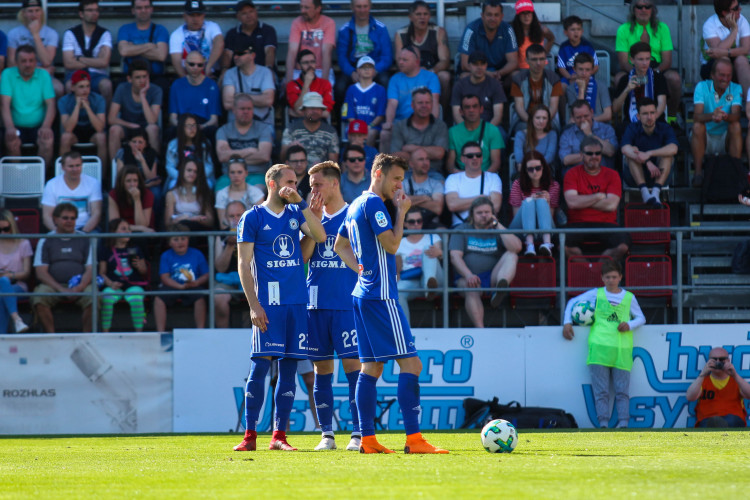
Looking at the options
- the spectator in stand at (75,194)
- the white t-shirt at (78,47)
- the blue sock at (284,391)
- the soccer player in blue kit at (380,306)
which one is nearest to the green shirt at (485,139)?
the spectator in stand at (75,194)

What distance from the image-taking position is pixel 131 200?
15516 millimetres

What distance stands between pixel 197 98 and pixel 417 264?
15.3 feet

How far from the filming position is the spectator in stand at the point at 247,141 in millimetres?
16172

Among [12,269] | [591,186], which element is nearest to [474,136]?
[591,186]

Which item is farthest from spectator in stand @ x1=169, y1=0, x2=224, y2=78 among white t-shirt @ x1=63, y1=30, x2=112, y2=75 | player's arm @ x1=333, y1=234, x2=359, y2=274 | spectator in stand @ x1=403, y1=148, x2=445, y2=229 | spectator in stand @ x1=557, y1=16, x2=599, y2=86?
player's arm @ x1=333, y1=234, x2=359, y2=274

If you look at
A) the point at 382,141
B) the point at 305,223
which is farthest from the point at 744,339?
the point at 305,223

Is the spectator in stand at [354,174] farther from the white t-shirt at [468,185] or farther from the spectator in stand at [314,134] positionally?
the white t-shirt at [468,185]

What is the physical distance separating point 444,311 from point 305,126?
366cm

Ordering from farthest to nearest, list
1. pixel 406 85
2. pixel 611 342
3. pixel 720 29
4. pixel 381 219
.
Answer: pixel 720 29 → pixel 406 85 → pixel 611 342 → pixel 381 219

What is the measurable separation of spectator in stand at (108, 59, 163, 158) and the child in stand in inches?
272

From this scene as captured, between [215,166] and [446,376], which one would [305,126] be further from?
[446,376]

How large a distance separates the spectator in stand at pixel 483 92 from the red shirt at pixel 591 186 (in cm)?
169

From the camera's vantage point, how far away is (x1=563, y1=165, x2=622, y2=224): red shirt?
15.5 m

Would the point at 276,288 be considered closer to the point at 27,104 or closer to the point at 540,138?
the point at 540,138
